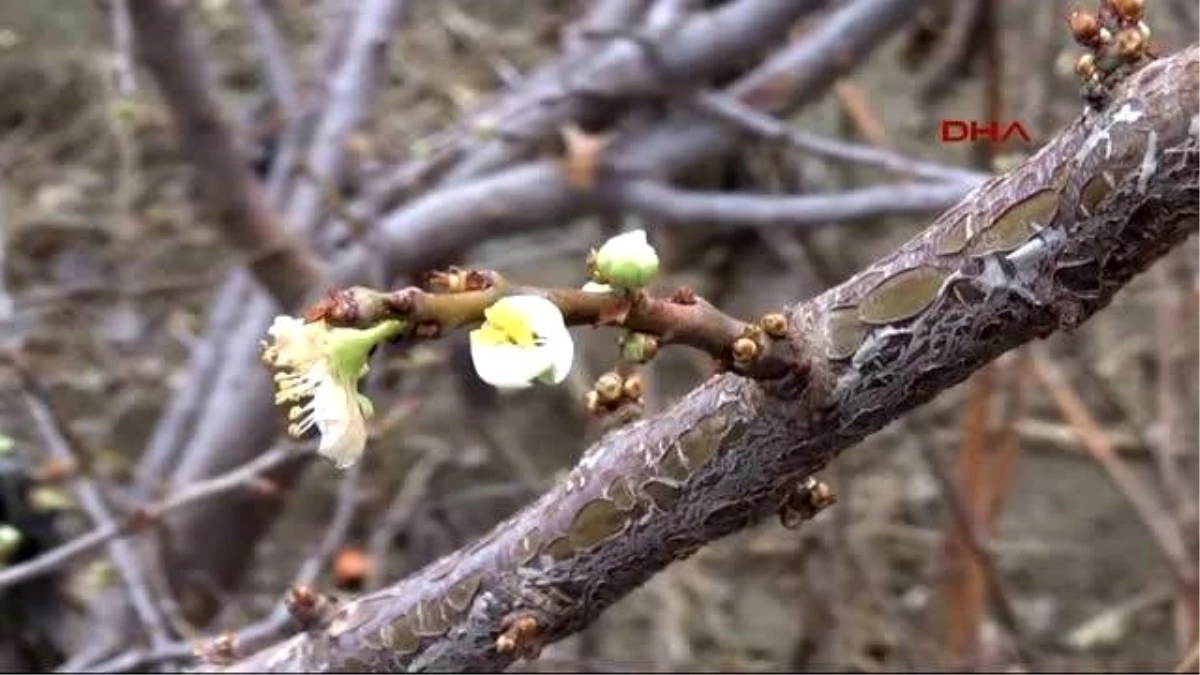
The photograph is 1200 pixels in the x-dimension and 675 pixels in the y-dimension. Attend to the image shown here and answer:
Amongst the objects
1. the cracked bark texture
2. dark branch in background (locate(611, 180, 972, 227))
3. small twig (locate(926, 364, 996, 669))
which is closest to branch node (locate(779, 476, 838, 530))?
the cracked bark texture

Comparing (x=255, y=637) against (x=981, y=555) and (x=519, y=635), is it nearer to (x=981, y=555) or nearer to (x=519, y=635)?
(x=519, y=635)

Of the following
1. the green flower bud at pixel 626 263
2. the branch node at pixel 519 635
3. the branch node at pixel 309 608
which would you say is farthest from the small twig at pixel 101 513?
the green flower bud at pixel 626 263

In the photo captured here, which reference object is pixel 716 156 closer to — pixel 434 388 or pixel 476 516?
pixel 476 516

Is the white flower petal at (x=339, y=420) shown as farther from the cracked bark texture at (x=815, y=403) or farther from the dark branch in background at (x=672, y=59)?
the dark branch in background at (x=672, y=59)

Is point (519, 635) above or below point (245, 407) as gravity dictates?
below

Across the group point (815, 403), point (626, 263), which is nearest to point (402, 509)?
point (815, 403)

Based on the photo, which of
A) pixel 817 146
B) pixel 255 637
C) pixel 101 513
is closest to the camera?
pixel 255 637

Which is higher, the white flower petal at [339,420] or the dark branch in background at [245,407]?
the dark branch in background at [245,407]
